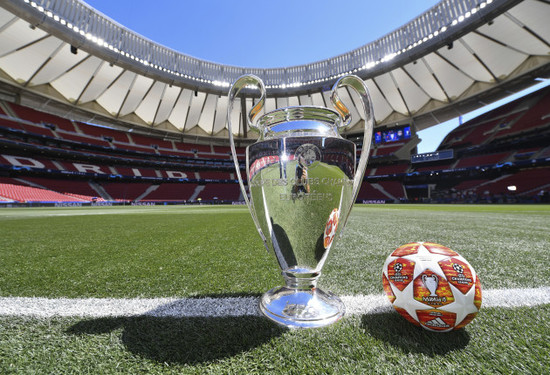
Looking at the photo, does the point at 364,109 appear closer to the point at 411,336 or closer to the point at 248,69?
the point at 411,336

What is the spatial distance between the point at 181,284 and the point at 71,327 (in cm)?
49

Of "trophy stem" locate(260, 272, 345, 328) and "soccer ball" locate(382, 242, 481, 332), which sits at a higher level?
"soccer ball" locate(382, 242, 481, 332)

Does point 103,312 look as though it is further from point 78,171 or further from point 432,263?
point 78,171

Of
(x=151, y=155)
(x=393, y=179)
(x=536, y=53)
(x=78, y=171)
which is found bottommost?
(x=393, y=179)

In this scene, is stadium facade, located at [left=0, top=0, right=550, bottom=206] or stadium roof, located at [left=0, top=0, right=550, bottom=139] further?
stadium facade, located at [left=0, top=0, right=550, bottom=206]

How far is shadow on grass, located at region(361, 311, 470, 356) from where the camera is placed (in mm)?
670

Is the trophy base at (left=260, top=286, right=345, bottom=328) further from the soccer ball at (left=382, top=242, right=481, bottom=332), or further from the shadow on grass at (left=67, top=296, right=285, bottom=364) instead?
the soccer ball at (left=382, top=242, right=481, bottom=332)

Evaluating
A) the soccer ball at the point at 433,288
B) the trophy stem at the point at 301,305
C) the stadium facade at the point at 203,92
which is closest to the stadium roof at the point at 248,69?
the stadium facade at the point at 203,92

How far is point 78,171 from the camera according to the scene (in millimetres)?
22016

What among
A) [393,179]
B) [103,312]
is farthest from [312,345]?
[393,179]

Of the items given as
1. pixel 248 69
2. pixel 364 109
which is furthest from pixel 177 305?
pixel 248 69

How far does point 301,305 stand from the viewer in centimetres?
86

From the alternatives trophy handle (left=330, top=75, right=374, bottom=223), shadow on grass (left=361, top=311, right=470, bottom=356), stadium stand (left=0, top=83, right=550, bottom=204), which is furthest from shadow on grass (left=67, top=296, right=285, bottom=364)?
stadium stand (left=0, top=83, right=550, bottom=204)

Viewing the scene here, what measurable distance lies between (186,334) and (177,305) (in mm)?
240
